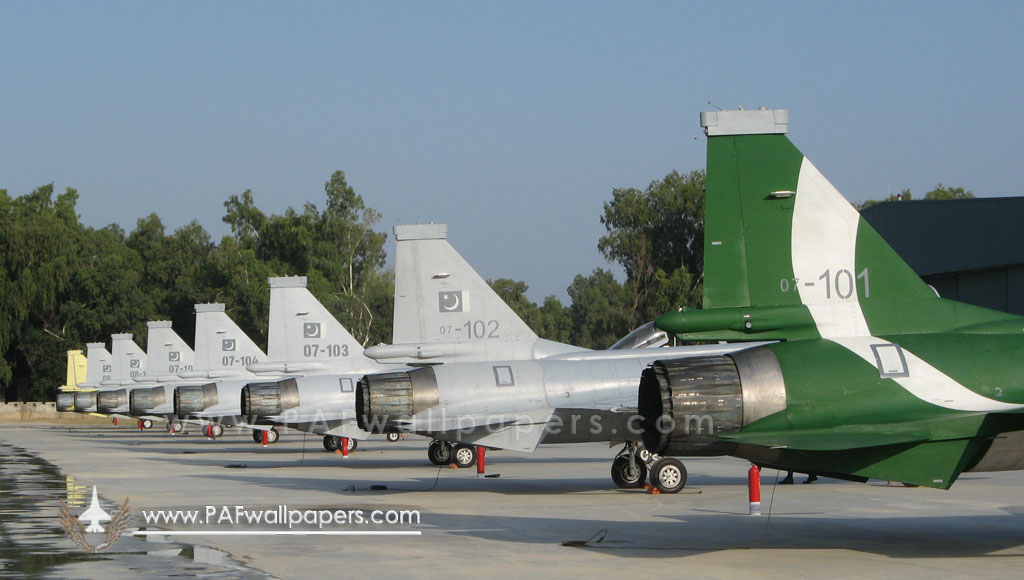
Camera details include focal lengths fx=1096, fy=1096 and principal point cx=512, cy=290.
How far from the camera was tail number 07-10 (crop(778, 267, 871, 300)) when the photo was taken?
432 inches

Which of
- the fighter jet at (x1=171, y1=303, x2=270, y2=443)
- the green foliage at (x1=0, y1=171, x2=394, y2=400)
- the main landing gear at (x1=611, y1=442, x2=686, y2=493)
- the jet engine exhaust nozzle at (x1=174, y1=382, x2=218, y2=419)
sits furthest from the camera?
the green foliage at (x1=0, y1=171, x2=394, y2=400)

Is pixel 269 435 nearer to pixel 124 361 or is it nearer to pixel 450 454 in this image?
pixel 450 454

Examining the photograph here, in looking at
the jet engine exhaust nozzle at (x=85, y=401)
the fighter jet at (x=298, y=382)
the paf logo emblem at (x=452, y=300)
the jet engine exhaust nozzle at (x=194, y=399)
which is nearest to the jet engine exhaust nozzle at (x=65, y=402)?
the jet engine exhaust nozzle at (x=85, y=401)

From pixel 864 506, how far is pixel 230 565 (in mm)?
9357

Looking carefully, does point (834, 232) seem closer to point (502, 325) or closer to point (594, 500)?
point (594, 500)

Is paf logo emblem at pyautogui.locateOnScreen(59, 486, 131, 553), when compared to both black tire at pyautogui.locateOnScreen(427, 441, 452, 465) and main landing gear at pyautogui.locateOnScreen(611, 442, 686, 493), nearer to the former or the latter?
main landing gear at pyautogui.locateOnScreen(611, 442, 686, 493)

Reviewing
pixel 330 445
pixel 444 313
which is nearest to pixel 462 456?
pixel 444 313

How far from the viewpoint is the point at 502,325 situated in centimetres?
1959

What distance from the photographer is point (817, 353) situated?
1045cm

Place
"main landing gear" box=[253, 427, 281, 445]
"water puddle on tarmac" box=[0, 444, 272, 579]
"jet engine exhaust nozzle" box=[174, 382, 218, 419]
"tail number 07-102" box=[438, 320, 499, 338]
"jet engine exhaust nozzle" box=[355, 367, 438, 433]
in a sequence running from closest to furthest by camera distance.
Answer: "water puddle on tarmac" box=[0, 444, 272, 579] → "jet engine exhaust nozzle" box=[355, 367, 438, 433] → "tail number 07-102" box=[438, 320, 499, 338] → "jet engine exhaust nozzle" box=[174, 382, 218, 419] → "main landing gear" box=[253, 427, 281, 445]

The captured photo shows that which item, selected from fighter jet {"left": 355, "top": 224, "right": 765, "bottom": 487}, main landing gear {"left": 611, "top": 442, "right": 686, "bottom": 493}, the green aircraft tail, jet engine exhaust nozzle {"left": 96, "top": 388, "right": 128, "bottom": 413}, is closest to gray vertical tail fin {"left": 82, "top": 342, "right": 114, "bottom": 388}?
jet engine exhaust nozzle {"left": 96, "top": 388, "right": 128, "bottom": 413}

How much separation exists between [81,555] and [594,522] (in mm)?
6321

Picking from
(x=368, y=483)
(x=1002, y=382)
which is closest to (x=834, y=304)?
(x=1002, y=382)

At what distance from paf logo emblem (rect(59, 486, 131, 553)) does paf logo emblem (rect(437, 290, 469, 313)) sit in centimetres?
694
